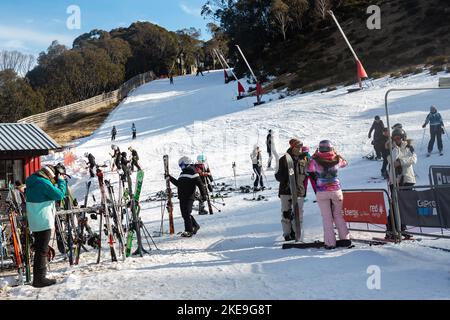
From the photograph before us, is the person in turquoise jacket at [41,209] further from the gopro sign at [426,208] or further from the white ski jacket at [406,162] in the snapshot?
the white ski jacket at [406,162]

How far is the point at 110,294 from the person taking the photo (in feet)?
19.0

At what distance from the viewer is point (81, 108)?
6200cm

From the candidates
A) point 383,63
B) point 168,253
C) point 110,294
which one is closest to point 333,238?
point 168,253

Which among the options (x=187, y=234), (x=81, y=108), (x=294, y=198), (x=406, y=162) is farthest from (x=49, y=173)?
(x=81, y=108)

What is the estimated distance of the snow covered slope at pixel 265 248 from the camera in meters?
5.72

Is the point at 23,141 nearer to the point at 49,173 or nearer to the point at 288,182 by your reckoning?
the point at 49,173

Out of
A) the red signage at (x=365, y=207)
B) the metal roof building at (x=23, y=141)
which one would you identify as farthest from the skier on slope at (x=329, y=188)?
the metal roof building at (x=23, y=141)

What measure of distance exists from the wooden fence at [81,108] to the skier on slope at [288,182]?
4806 cm

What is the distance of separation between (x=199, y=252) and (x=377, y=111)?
61.8 ft

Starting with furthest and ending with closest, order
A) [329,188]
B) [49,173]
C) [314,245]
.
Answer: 1. [314,245]
2. [329,188]
3. [49,173]

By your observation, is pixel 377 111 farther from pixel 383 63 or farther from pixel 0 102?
pixel 0 102

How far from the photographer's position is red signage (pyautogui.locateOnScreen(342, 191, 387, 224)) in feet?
25.7

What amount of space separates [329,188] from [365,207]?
1086mm

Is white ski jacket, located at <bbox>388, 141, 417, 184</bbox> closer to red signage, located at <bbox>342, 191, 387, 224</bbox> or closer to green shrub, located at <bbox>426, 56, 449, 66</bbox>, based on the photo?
red signage, located at <bbox>342, 191, 387, 224</bbox>
